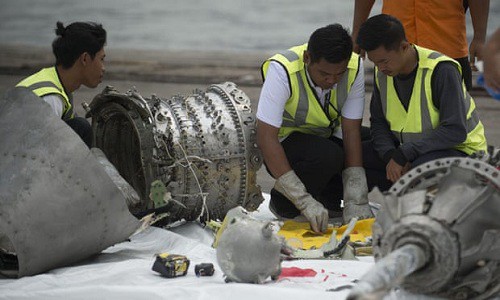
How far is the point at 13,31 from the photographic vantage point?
27.6 ft

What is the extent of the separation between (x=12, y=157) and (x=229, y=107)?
101 cm

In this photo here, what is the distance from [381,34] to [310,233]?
0.79m

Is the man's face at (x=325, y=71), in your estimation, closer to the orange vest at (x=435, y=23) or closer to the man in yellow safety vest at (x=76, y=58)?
the orange vest at (x=435, y=23)

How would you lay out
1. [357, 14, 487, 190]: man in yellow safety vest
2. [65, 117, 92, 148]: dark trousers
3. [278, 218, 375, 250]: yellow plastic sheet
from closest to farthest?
[278, 218, 375, 250]: yellow plastic sheet < [357, 14, 487, 190]: man in yellow safety vest < [65, 117, 92, 148]: dark trousers

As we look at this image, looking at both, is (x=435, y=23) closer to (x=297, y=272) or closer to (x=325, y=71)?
(x=325, y=71)

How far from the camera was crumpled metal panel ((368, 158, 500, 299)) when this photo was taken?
2520mm

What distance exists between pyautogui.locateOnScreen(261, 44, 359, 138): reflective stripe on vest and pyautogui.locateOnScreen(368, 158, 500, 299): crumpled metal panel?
1.31m

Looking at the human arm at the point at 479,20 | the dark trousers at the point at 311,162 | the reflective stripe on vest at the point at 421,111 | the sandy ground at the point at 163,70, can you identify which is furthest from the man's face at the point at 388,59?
the sandy ground at the point at 163,70

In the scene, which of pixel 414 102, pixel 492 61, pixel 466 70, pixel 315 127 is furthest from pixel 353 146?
pixel 492 61

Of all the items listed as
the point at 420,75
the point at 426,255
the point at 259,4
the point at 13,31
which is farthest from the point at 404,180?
the point at 13,31

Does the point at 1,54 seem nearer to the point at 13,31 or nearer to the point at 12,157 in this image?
the point at 13,31

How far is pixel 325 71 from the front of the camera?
3820mm

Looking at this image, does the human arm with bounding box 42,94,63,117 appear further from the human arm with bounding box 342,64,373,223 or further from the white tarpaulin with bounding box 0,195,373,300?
the human arm with bounding box 342,64,373,223

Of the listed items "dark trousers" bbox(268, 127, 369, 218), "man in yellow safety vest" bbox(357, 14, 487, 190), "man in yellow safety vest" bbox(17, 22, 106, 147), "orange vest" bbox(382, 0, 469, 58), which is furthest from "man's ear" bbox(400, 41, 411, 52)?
"man in yellow safety vest" bbox(17, 22, 106, 147)
